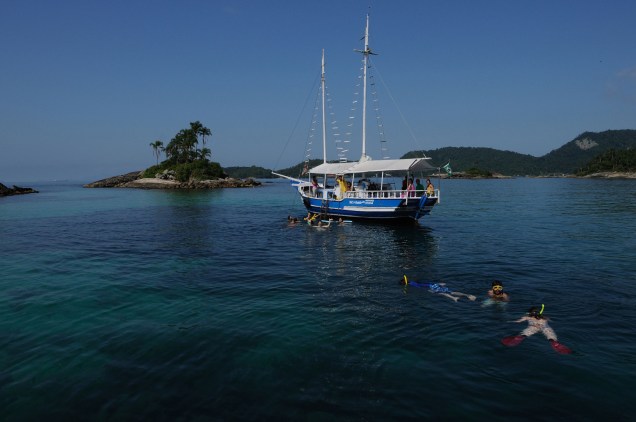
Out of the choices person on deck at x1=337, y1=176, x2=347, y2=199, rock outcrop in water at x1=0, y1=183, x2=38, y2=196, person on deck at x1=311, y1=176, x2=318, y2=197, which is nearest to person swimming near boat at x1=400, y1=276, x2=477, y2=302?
person on deck at x1=337, y1=176, x2=347, y2=199

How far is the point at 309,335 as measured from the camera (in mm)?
11250

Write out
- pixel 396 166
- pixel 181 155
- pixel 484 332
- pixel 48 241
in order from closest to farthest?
pixel 484 332
pixel 48 241
pixel 396 166
pixel 181 155

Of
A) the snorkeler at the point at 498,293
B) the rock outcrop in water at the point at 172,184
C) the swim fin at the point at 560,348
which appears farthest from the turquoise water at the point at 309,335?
the rock outcrop in water at the point at 172,184

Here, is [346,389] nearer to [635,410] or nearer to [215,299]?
[635,410]

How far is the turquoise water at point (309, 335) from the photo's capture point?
313 inches

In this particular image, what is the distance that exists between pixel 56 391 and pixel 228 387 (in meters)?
3.73

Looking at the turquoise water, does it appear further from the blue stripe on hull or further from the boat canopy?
the boat canopy

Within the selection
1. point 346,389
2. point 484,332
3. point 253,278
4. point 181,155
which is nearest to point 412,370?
point 346,389

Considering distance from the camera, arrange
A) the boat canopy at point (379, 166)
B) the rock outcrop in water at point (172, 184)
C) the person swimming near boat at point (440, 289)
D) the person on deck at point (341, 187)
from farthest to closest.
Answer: the rock outcrop in water at point (172, 184) < the person on deck at point (341, 187) < the boat canopy at point (379, 166) < the person swimming near boat at point (440, 289)

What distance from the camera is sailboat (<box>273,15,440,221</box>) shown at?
3391cm

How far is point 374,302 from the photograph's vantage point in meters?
14.3

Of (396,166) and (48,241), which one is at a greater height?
(396,166)

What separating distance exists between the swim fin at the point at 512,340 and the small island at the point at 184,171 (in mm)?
110417

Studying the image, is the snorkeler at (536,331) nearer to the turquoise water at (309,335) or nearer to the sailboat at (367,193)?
the turquoise water at (309,335)
